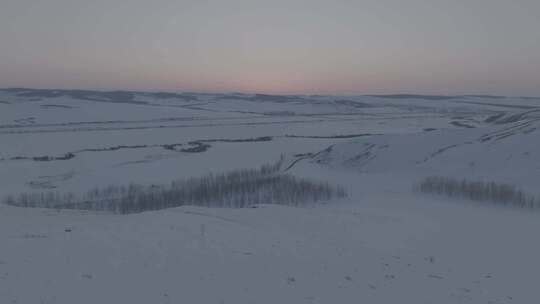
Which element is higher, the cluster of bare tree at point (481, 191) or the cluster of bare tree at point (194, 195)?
the cluster of bare tree at point (481, 191)

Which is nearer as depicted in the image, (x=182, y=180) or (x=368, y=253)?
(x=368, y=253)

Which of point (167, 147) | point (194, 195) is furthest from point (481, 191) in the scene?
point (167, 147)

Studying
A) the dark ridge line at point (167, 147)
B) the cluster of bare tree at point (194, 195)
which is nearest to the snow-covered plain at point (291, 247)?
the cluster of bare tree at point (194, 195)

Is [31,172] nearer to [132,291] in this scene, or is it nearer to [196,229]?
[196,229]

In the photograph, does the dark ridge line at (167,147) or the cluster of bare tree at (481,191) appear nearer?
the cluster of bare tree at (481,191)

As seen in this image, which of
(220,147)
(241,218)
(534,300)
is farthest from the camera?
(220,147)

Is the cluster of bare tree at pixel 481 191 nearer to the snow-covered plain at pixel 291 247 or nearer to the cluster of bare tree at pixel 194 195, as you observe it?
the snow-covered plain at pixel 291 247

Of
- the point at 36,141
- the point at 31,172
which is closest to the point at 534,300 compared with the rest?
the point at 31,172
